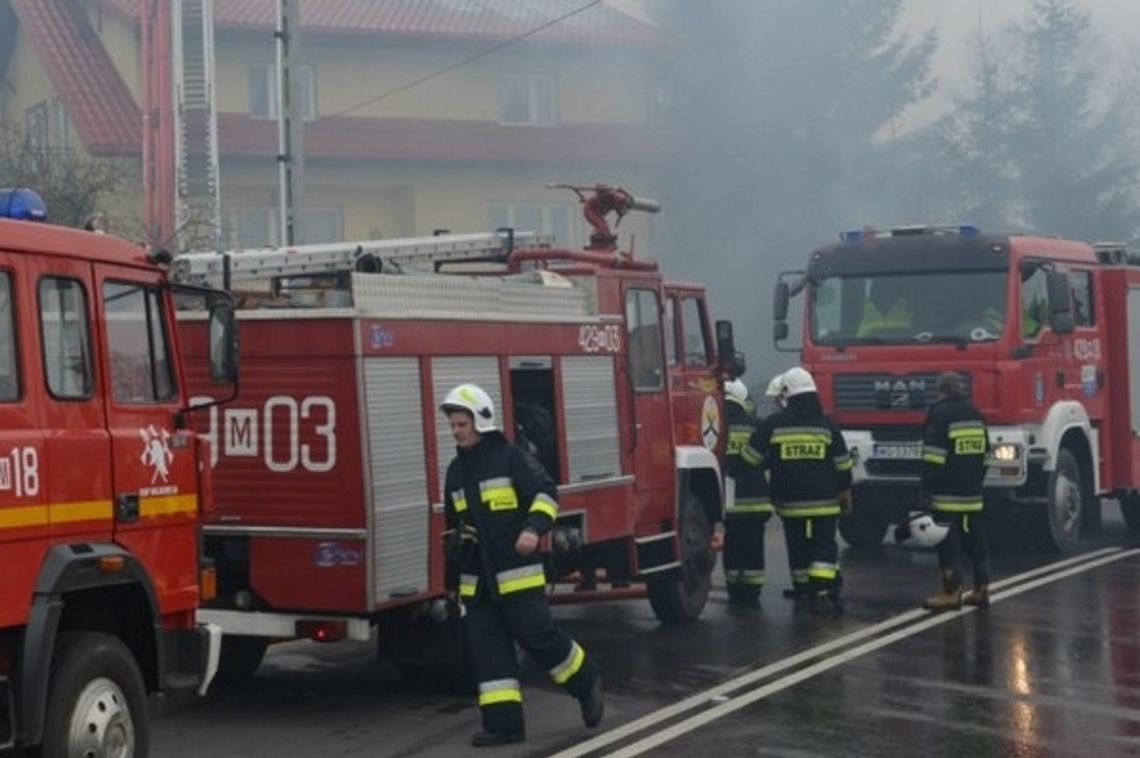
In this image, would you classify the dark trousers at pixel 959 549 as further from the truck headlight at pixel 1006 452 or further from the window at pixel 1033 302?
the window at pixel 1033 302

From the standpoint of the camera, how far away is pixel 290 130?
640 inches

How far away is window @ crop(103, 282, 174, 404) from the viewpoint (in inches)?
294

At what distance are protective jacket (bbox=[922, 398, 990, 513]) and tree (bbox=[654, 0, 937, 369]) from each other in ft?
75.2

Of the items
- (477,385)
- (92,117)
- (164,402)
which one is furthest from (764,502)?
(92,117)

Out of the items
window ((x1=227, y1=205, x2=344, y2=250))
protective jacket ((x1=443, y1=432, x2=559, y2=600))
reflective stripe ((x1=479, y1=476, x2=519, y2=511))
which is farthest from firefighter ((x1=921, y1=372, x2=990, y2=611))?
window ((x1=227, y1=205, x2=344, y2=250))

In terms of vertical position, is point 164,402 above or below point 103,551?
above

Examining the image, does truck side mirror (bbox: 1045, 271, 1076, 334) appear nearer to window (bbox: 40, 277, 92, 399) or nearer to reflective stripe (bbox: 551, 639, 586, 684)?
reflective stripe (bbox: 551, 639, 586, 684)

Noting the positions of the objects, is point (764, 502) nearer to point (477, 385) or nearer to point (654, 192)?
point (477, 385)

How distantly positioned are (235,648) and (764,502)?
450 centimetres

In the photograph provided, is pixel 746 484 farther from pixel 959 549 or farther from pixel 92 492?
pixel 92 492

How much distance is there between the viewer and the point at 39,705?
6719 mm

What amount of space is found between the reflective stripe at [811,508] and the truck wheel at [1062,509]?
3.89 meters

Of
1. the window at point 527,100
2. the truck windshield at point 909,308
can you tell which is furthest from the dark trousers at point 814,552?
the window at point 527,100

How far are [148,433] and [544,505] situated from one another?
1969mm
